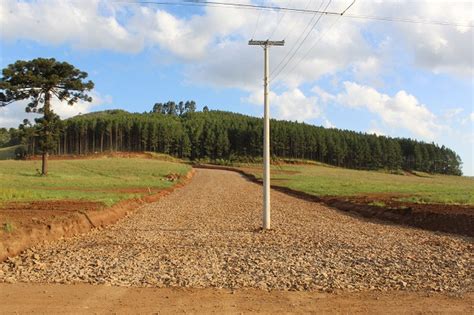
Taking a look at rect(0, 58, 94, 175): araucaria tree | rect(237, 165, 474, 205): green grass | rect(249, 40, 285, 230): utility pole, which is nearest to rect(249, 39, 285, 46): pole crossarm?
rect(249, 40, 285, 230): utility pole

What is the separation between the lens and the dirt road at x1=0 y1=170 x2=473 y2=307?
9727 millimetres

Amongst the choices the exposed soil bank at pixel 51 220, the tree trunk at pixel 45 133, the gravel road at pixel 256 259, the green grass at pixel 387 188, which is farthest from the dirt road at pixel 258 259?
the tree trunk at pixel 45 133

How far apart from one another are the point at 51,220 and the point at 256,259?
9.07m

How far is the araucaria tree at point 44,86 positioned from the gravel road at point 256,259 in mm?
43351

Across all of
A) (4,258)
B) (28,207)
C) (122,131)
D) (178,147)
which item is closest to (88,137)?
(122,131)

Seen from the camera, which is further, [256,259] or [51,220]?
[51,220]

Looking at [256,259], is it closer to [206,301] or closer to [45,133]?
[206,301]

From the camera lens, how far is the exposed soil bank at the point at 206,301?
306 inches

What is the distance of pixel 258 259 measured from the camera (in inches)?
476

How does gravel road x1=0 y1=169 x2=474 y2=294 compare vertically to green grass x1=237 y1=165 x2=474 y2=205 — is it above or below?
above

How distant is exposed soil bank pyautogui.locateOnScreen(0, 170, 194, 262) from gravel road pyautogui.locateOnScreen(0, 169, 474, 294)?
1.72 ft

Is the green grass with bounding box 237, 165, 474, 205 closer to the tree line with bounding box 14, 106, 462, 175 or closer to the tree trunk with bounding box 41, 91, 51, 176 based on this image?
the tree trunk with bounding box 41, 91, 51, 176

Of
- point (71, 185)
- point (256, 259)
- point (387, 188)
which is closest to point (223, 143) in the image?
point (387, 188)

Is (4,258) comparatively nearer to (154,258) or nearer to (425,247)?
(154,258)
